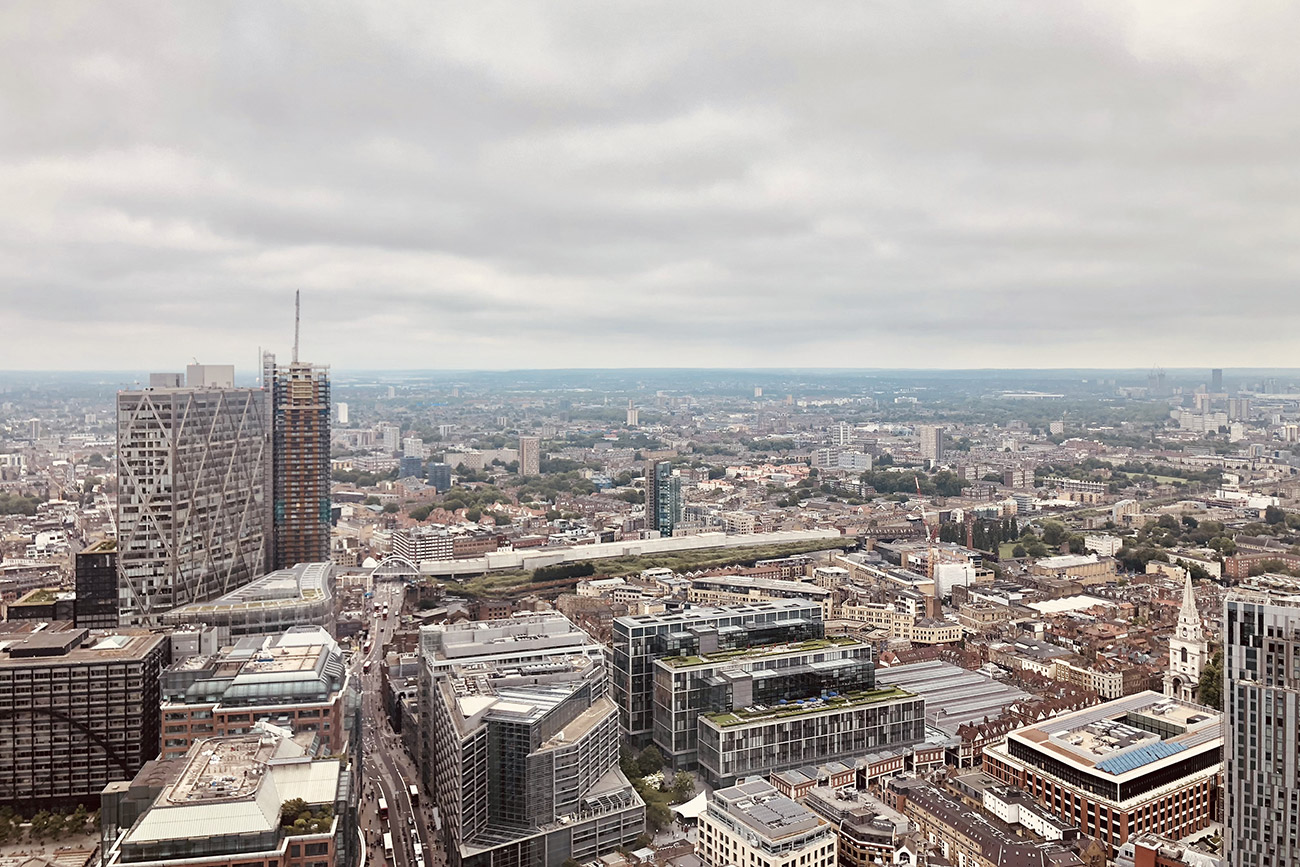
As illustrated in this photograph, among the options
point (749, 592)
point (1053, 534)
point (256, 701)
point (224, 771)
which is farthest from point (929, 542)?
point (224, 771)

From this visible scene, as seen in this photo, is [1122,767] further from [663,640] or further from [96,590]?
[96,590]

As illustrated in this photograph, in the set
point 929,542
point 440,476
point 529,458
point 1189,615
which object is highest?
point 1189,615

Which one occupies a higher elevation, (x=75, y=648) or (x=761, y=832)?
(x=75, y=648)

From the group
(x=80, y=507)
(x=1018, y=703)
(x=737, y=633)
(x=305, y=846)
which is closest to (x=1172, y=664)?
(x=1018, y=703)

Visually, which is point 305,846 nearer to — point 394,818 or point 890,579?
point 394,818

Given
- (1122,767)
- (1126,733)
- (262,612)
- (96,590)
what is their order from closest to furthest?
(1122,767), (1126,733), (262,612), (96,590)
